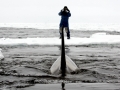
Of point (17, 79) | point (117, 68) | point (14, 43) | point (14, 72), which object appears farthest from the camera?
point (14, 43)

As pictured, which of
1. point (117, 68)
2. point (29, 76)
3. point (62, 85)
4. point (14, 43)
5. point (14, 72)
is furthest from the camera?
point (14, 43)

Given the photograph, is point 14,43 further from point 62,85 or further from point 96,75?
point 62,85

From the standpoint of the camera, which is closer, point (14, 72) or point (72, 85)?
point (72, 85)

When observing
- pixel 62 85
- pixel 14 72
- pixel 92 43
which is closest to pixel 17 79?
pixel 14 72

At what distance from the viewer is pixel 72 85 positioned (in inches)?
193

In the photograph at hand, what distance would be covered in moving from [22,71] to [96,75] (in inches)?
90.0

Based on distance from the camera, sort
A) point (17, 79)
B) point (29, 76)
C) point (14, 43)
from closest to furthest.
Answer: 1. point (17, 79)
2. point (29, 76)
3. point (14, 43)

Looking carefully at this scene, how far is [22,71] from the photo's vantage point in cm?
676

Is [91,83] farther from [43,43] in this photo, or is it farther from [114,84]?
[43,43]

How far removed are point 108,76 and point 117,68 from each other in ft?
4.31

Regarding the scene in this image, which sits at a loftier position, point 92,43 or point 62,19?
Answer: point 62,19

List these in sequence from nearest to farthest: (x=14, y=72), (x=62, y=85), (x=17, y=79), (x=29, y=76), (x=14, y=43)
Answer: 1. (x=62, y=85)
2. (x=17, y=79)
3. (x=29, y=76)
4. (x=14, y=72)
5. (x=14, y=43)

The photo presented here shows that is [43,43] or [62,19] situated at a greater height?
[62,19]

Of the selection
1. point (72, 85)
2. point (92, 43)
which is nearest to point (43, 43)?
point (92, 43)
